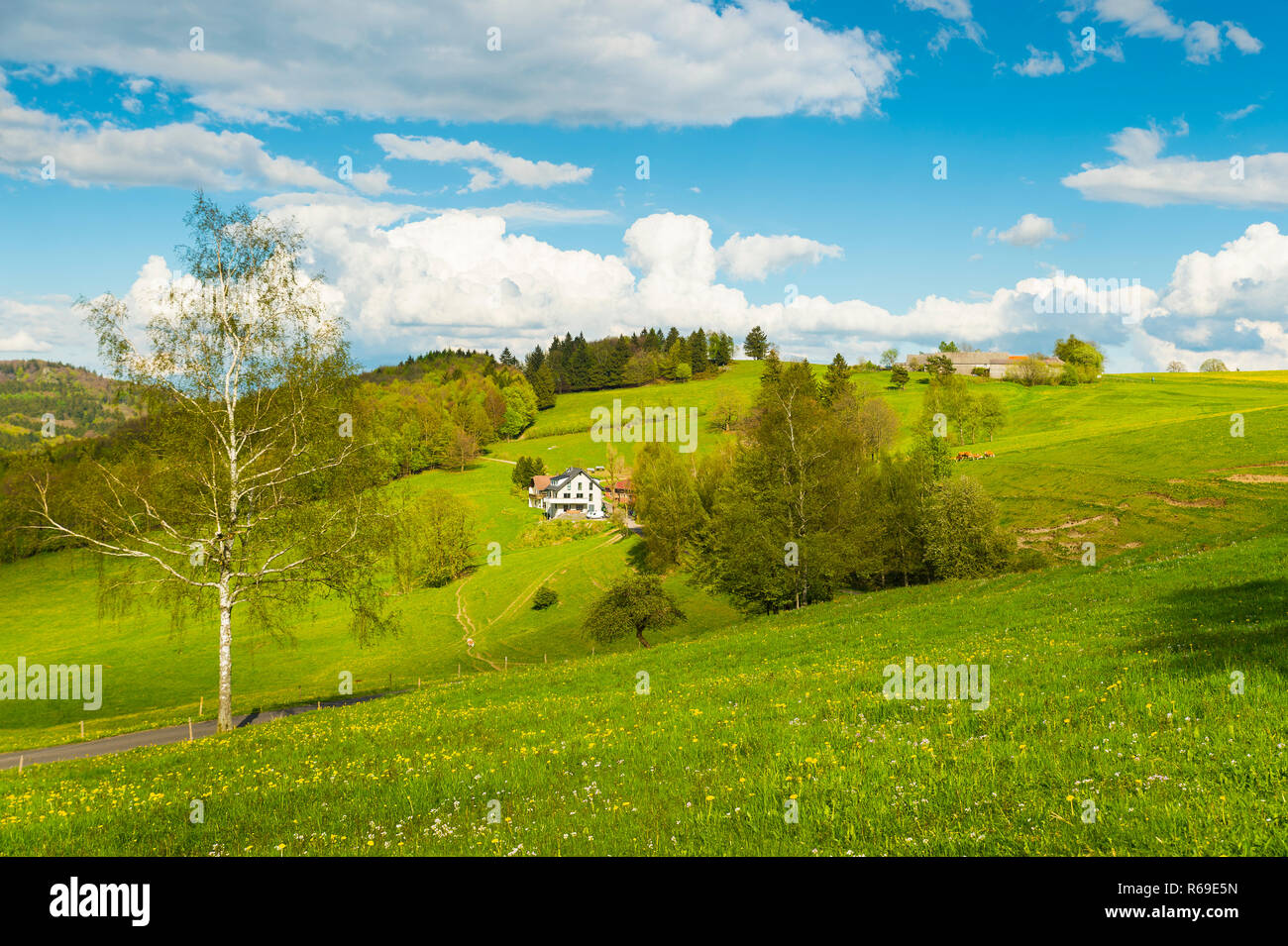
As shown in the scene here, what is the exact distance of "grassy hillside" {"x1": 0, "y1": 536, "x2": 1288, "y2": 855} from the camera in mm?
7293

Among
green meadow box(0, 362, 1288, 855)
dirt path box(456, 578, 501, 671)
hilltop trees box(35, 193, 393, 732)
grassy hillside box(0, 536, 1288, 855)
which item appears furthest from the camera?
dirt path box(456, 578, 501, 671)

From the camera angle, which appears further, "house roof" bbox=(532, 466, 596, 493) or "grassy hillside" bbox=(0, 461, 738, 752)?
"house roof" bbox=(532, 466, 596, 493)

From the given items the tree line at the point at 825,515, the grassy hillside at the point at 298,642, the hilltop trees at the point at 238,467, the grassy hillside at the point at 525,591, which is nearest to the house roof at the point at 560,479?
the grassy hillside at the point at 525,591

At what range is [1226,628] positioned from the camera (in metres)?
15.9

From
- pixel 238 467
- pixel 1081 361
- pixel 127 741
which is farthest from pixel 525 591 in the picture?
pixel 1081 361

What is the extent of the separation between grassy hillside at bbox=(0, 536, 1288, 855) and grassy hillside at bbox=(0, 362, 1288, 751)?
707 inches

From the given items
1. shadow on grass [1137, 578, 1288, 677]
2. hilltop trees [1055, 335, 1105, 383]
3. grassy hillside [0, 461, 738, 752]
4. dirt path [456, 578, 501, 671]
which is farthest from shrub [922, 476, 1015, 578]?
hilltop trees [1055, 335, 1105, 383]

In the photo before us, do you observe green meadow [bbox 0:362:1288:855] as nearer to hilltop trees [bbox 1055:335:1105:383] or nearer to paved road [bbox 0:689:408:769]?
paved road [bbox 0:689:408:769]

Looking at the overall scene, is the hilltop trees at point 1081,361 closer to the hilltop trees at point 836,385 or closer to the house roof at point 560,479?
the hilltop trees at point 836,385

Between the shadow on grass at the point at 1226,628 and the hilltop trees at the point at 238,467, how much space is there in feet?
90.1

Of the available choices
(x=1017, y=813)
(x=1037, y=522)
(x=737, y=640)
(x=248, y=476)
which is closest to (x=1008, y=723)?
(x=1017, y=813)

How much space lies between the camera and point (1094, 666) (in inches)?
539

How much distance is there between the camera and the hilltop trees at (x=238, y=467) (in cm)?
2739
